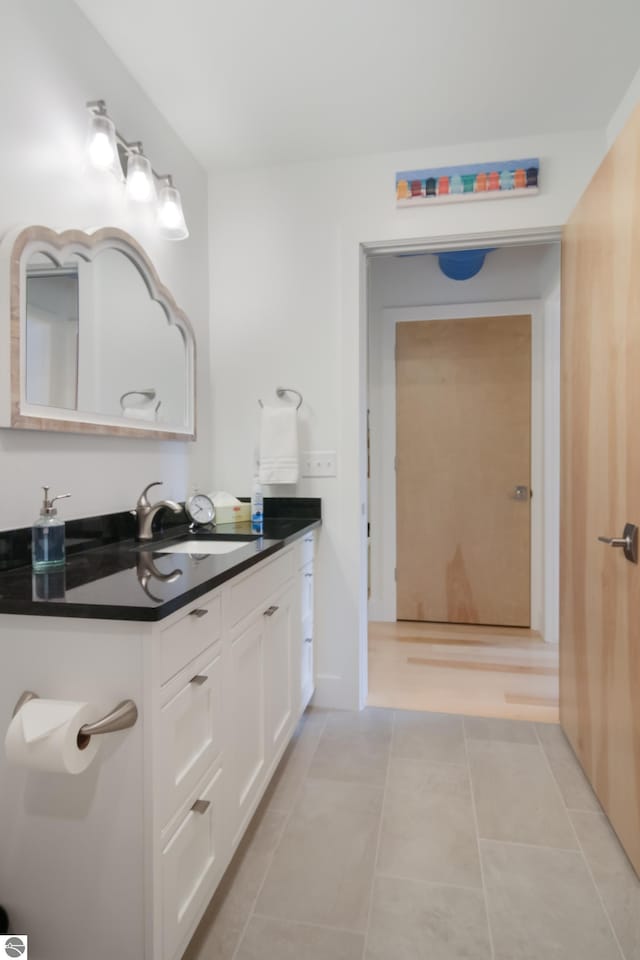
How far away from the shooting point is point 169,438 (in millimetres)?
2092

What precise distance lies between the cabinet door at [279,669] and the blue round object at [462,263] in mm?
2232

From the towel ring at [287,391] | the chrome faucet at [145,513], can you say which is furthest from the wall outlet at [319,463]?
the chrome faucet at [145,513]

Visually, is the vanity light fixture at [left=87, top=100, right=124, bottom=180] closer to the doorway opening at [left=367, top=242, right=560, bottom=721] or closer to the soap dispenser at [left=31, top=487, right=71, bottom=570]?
the soap dispenser at [left=31, top=487, right=71, bottom=570]

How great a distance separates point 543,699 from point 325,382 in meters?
1.77

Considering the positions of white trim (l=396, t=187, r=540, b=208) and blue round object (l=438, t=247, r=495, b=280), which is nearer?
white trim (l=396, t=187, r=540, b=208)

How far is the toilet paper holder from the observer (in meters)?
0.95

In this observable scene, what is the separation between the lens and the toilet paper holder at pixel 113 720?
947mm

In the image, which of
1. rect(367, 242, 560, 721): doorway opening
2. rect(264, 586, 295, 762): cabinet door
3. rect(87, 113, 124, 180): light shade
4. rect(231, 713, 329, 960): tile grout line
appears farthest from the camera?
rect(367, 242, 560, 721): doorway opening

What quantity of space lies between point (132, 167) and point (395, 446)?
2.39 m

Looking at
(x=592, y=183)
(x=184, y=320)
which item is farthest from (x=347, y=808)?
(x=592, y=183)

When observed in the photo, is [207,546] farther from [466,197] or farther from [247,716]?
[466,197]

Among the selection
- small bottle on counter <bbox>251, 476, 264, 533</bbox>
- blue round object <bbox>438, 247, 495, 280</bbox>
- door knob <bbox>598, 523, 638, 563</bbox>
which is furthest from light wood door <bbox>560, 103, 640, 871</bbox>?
small bottle on counter <bbox>251, 476, 264, 533</bbox>

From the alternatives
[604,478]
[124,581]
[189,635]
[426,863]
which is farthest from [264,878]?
[604,478]

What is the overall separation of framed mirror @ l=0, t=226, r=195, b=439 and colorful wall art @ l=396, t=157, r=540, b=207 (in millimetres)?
A: 1095
